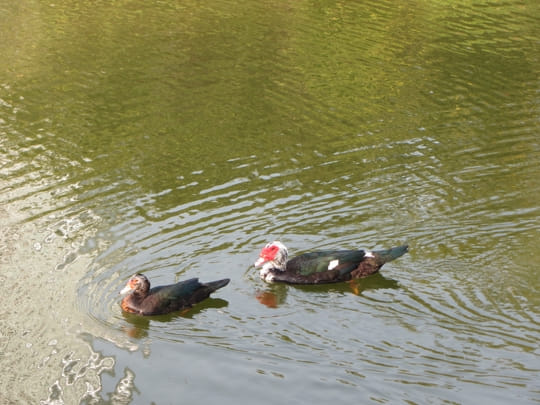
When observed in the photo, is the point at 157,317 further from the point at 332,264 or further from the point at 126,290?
the point at 332,264

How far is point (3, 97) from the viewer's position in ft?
66.5

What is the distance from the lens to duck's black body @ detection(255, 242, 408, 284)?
12.3m

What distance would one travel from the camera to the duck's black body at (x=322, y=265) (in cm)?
1230

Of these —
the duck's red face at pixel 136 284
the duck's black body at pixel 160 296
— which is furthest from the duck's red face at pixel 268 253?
the duck's red face at pixel 136 284

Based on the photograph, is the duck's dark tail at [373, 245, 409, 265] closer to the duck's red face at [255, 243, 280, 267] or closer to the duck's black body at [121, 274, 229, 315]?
the duck's red face at [255, 243, 280, 267]

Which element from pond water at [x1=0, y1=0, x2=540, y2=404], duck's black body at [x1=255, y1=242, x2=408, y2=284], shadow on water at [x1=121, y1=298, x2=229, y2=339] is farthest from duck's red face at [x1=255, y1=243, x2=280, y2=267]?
shadow on water at [x1=121, y1=298, x2=229, y2=339]

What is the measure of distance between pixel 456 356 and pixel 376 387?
1.15 metres

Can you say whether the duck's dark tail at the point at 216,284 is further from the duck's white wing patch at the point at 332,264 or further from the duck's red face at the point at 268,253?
the duck's white wing patch at the point at 332,264

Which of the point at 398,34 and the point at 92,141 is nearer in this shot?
the point at 92,141

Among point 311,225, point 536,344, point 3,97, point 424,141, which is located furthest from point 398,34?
point 536,344

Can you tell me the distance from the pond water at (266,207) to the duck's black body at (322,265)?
0.18 meters

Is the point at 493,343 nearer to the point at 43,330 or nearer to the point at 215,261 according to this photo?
the point at 215,261

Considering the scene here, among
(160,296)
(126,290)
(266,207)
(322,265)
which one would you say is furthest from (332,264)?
(126,290)

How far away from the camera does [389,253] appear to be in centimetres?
1238
